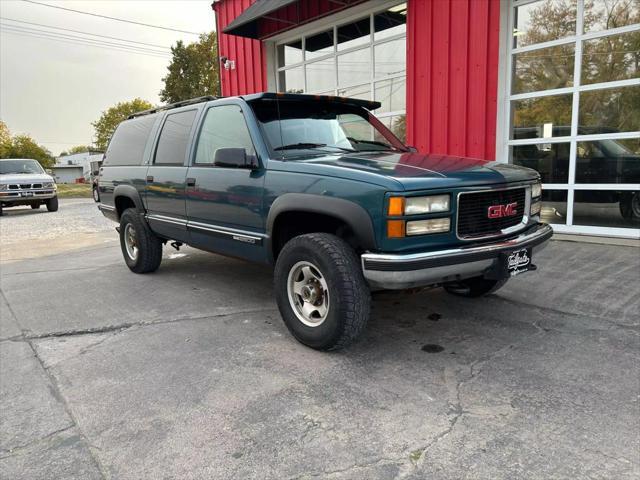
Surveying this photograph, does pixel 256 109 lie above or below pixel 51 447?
above

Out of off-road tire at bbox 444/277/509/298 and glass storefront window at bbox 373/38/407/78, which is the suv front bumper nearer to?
off-road tire at bbox 444/277/509/298

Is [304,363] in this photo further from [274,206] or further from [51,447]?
[51,447]

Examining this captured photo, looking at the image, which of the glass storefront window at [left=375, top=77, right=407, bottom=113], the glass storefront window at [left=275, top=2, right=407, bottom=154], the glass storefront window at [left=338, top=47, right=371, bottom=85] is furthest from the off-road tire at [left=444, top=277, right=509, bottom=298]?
the glass storefront window at [left=338, top=47, right=371, bottom=85]

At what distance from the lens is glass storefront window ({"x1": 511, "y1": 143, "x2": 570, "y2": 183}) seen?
6738 mm

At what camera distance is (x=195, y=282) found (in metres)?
5.57

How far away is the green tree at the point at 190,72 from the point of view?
45.4 metres

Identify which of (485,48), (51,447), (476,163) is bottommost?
(51,447)

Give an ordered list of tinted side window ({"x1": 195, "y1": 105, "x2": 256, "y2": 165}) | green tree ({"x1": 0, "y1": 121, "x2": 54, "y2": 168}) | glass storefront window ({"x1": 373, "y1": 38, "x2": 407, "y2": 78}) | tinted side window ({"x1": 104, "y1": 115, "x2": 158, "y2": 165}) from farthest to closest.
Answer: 1. green tree ({"x1": 0, "y1": 121, "x2": 54, "y2": 168})
2. glass storefront window ({"x1": 373, "y1": 38, "x2": 407, "y2": 78})
3. tinted side window ({"x1": 104, "y1": 115, "x2": 158, "y2": 165})
4. tinted side window ({"x1": 195, "y1": 105, "x2": 256, "y2": 165})

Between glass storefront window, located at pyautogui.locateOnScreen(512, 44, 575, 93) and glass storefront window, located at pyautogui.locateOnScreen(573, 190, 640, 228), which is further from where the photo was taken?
glass storefront window, located at pyautogui.locateOnScreen(512, 44, 575, 93)

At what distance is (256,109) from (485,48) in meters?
4.37

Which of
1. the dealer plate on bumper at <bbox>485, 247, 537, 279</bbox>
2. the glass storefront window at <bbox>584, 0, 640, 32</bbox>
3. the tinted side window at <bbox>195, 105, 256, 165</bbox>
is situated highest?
the glass storefront window at <bbox>584, 0, 640, 32</bbox>

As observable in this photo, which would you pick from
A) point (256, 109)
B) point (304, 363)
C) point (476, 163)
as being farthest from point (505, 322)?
point (256, 109)

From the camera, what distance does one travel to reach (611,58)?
20.3ft

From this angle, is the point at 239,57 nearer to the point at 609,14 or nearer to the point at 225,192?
the point at 609,14
